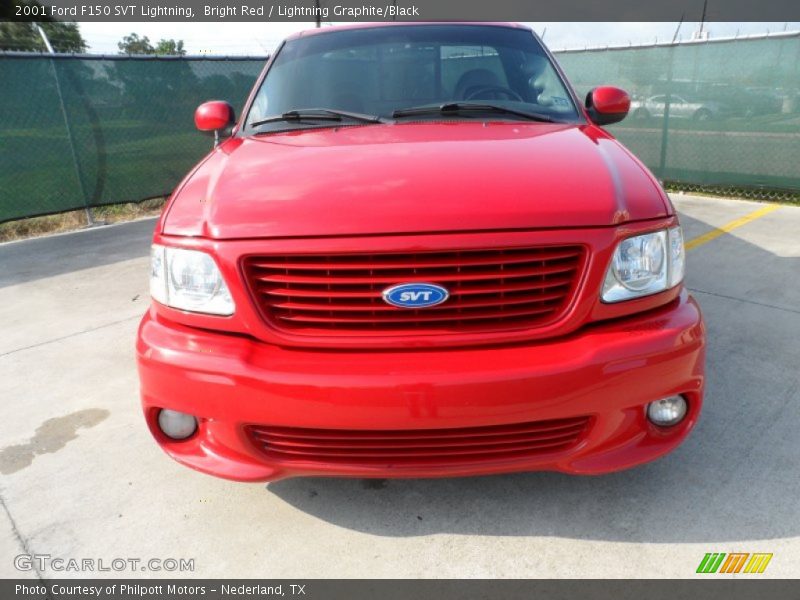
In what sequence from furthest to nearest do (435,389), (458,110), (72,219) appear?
(72,219)
(458,110)
(435,389)

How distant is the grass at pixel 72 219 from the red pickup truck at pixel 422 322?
5.84m

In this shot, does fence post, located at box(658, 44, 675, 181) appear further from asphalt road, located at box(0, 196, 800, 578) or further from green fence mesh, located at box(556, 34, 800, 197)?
asphalt road, located at box(0, 196, 800, 578)

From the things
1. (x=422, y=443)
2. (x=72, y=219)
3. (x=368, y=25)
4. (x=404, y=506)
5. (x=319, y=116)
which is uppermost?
(x=368, y=25)

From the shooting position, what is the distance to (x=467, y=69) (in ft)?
10.4

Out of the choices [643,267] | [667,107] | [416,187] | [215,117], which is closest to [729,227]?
[667,107]

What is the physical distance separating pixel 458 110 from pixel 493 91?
0.36m

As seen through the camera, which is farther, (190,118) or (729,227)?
(190,118)

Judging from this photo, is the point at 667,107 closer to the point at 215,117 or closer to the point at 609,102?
the point at 609,102

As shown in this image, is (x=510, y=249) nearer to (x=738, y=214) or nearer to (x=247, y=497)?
(x=247, y=497)

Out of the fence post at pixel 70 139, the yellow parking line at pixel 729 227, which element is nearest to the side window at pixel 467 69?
the yellow parking line at pixel 729 227

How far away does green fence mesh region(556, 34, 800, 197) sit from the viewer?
7.37 metres

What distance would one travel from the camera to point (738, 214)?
673 centimetres
